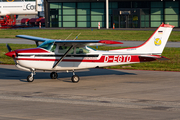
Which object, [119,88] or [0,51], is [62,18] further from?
[119,88]

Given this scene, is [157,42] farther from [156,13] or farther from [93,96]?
[156,13]

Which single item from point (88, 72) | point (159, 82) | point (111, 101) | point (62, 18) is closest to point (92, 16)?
point (62, 18)

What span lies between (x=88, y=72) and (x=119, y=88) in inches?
209

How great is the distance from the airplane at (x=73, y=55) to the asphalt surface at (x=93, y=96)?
0.83m

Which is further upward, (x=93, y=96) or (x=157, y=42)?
(x=157, y=42)

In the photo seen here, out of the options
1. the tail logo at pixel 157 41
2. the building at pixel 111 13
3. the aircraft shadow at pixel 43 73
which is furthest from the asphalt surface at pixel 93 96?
the building at pixel 111 13

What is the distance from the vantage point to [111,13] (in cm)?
6175

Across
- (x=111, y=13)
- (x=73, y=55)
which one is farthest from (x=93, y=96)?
(x=111, y=13)

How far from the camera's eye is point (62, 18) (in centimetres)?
6362

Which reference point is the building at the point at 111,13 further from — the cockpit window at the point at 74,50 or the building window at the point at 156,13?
the cockpit window at the point at 74,50

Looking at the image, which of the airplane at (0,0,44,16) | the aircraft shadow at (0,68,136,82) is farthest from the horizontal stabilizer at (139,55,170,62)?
the airplane at (0,0,44,16)

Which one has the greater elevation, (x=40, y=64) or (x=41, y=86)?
(x=40, y=64)

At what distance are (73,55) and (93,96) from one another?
3.80 metres

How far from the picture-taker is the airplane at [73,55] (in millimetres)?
15469
